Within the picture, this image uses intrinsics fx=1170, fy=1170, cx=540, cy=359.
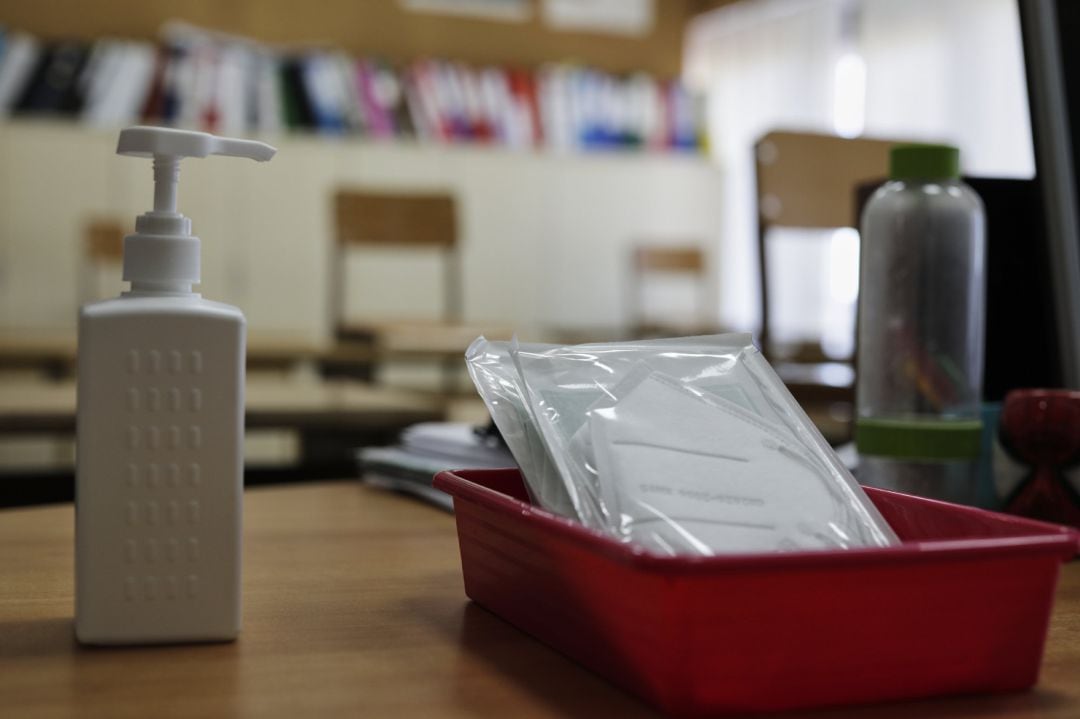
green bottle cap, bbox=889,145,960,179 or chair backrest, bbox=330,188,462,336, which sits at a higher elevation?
chair backrest, bbox=330,188,462,336

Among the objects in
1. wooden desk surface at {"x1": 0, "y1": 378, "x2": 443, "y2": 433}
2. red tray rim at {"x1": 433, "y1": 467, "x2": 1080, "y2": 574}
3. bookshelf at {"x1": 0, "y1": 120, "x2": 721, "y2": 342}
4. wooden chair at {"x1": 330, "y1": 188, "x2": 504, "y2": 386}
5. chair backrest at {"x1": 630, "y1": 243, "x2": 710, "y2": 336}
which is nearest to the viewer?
red tray rim at {"x1": 433, "y1": 467, "x2": 1080, "y2": 574}

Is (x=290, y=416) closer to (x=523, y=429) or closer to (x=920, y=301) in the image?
(x=920, y=301)

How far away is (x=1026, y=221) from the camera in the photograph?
919 mm

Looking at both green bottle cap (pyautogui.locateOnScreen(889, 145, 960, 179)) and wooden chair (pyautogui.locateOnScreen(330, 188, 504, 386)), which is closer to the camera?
green bottle cap (pyautogui.locateOnScreen(889, 145, 960, 179))

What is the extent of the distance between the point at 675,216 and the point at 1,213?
2.73 meters

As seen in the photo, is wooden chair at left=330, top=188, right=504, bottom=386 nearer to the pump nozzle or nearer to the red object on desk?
the red object on desk

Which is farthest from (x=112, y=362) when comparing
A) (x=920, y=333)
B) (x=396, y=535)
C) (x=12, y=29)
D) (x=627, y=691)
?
(x=12, y=29)

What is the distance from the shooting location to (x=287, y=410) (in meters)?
1.91

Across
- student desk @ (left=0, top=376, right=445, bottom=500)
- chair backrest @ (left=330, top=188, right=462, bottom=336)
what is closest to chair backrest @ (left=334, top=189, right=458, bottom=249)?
chair backrest @ (left=330, top=188, right=462, bottom=336)

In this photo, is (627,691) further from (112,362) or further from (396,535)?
(396,535)

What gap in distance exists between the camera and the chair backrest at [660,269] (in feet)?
16.1

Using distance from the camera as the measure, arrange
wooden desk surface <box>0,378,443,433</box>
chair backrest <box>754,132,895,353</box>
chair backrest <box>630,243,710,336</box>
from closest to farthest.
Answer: wooden desk surface <box>0,378,443,433</box>, chair backrest <box>754,132,895,353</box>, chair backrest <box>630,243,710,336</box>

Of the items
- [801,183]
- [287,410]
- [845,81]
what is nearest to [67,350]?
[287,410]

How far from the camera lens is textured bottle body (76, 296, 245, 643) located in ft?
1.32
